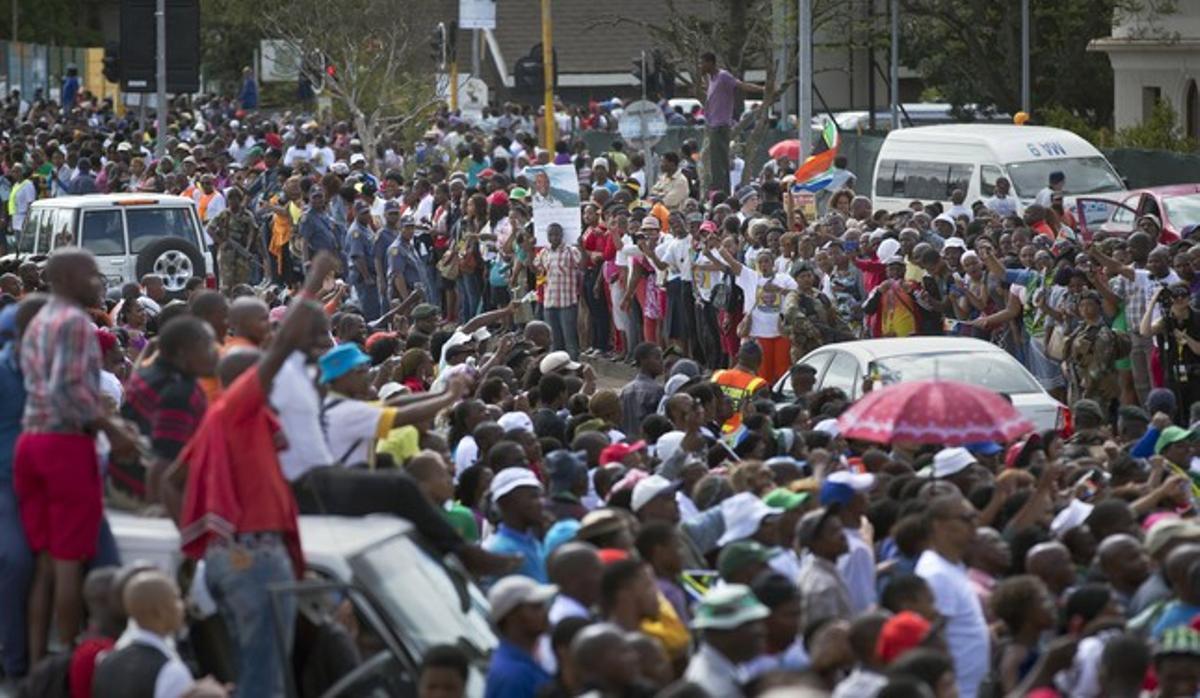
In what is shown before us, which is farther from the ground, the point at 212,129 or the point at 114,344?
the point at 212,129

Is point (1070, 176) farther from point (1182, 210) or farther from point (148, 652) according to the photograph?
point (148, 652)

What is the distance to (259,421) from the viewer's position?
28.8 ft

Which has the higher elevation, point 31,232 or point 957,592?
point 31,232

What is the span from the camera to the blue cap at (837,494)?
1055 cm

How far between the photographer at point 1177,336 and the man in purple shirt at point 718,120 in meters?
14.1

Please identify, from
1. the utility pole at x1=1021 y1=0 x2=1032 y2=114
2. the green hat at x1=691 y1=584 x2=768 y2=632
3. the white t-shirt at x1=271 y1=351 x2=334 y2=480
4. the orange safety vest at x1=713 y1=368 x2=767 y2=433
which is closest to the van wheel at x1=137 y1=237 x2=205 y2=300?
the orange safety vest at x1=713 y1=368 x2=767 y2=433

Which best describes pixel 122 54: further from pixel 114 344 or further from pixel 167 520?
pixel 167 520

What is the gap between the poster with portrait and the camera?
991 inches

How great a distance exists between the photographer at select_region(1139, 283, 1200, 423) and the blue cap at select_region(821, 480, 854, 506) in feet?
29.5

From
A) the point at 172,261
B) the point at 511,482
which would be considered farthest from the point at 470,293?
the point at 511,482

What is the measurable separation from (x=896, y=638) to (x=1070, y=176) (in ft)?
74.3

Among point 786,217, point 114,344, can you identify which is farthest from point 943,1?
point 114,344

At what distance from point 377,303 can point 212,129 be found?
82.2ft

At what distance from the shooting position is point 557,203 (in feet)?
82.9
